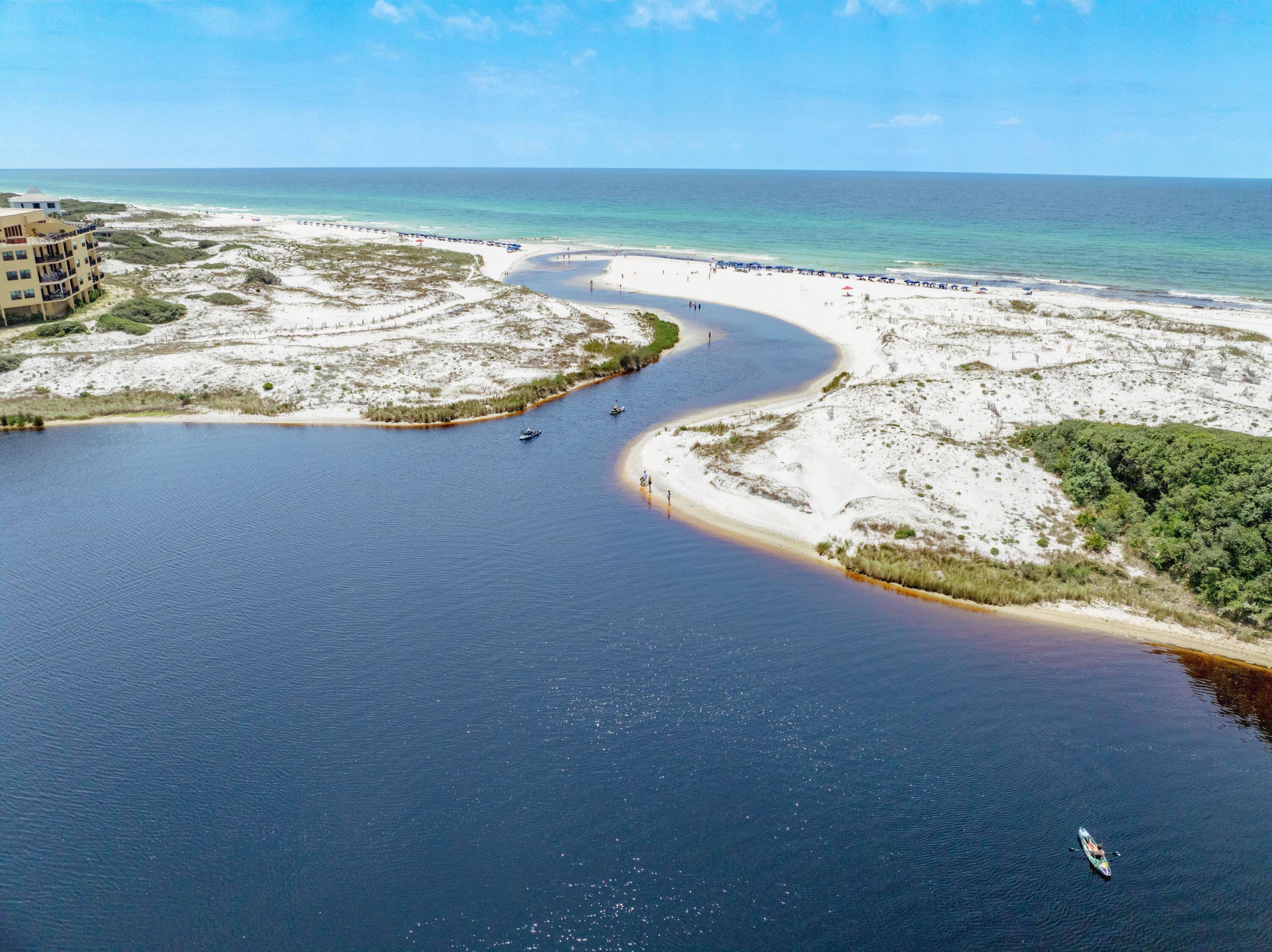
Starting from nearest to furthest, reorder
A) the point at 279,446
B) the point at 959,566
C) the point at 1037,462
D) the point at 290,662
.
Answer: the point at 290,662 → the point at 959,566 → the point at 1037,462 → the point at 279,446

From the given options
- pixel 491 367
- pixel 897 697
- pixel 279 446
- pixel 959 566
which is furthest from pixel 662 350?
pixel 897 697

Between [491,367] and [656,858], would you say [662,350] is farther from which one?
[656,858]

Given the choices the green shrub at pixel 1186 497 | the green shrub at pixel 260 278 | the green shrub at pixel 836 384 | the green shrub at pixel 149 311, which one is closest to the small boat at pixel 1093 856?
the green shrub at pixel 1186 497

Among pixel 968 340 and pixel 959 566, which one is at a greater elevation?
pixel 968 340

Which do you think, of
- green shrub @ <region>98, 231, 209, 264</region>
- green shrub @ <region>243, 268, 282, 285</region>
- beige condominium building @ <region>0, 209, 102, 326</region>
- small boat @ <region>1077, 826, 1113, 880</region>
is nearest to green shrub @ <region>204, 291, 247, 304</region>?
green shrub @ <region>243, 268, 282, 285</region>

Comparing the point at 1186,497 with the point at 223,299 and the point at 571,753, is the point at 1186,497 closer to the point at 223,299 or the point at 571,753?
the point at 571,753

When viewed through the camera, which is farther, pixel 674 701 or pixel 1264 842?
pixel 674 701

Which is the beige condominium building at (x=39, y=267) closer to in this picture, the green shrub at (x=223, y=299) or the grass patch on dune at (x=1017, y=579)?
the green shrub at (x=223, y=299)

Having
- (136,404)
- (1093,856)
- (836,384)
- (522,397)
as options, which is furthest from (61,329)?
(1093,856)
